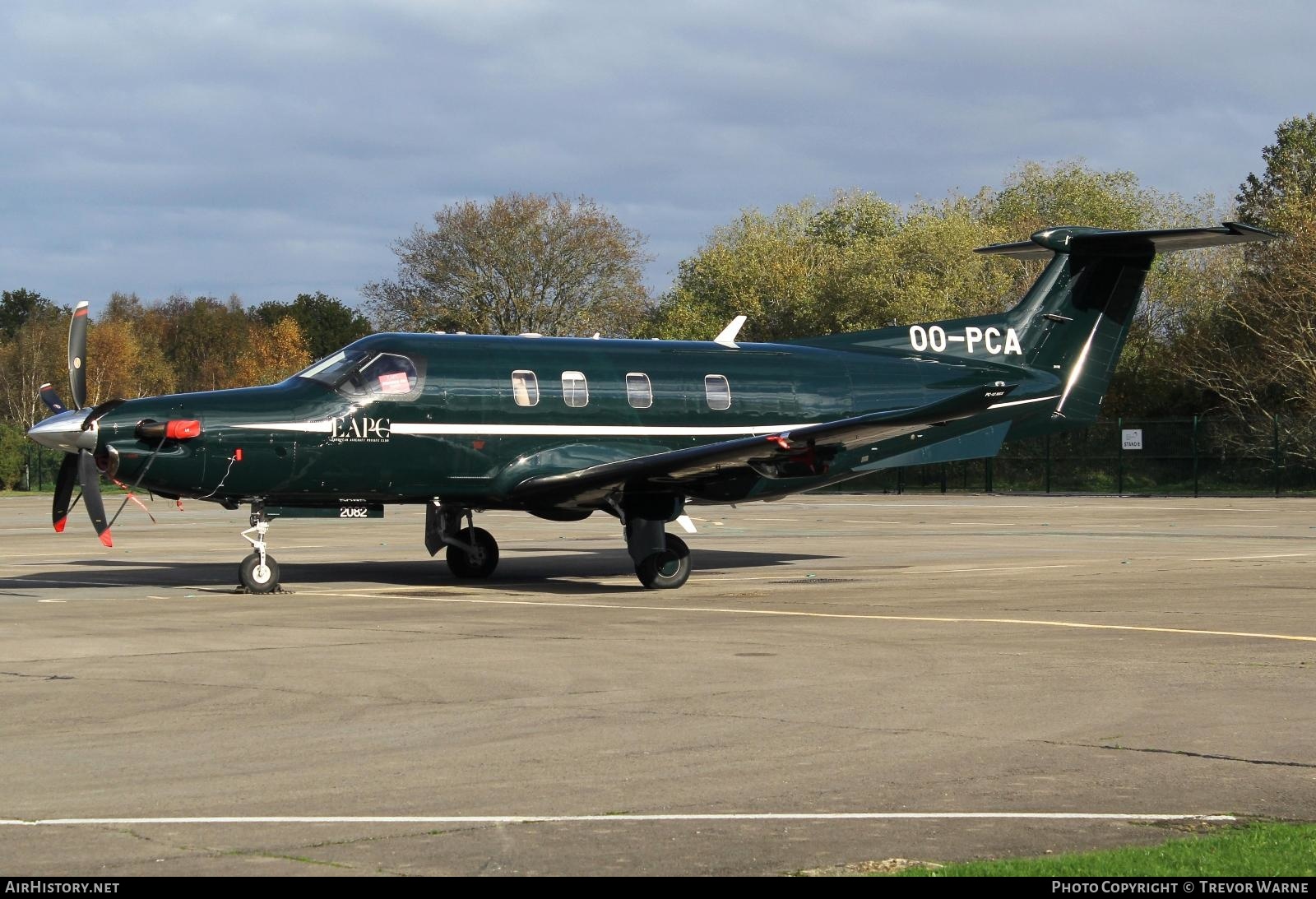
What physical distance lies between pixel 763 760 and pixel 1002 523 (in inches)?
1071

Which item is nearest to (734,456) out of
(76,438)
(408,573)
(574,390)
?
(574,390)

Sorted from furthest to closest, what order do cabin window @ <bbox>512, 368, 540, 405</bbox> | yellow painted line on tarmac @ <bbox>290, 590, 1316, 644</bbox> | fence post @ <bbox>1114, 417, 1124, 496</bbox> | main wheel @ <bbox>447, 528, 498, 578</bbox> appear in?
fence post @ <bbox>1114, 417, 1124, 496</bbox> < main wheel @ <bbox>447, 528, 498, 578</bbox> < cabin window @ <bbox>512, 368, 540, 405</bbox> < yellow painted line on tarmac @ <bbox>290, 590, 1316, 644</bbox>

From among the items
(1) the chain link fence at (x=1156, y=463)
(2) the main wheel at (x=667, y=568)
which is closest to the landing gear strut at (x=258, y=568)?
(2) the main wheel at (x=667, y=568)

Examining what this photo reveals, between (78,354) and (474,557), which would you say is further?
(474,557)

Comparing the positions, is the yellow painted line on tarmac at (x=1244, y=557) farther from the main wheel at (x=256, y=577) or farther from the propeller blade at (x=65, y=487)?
the propeller blade at (x=65, y=487)

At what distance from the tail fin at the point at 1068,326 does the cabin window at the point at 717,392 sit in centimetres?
245

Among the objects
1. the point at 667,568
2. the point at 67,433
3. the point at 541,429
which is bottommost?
the point at 667,568

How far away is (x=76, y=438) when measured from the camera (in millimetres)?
17531

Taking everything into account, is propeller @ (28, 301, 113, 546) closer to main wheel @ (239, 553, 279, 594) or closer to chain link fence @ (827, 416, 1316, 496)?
main wheel @ (239, 553, 279, 594)

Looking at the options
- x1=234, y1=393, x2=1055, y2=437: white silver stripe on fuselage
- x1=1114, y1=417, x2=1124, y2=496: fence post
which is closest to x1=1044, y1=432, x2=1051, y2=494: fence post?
x1=1114, y1=417, x2=1124, y2=496: fence post

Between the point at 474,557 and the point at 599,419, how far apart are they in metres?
2.91

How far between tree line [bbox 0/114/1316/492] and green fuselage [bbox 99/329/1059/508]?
115 ft

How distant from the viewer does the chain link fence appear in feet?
169

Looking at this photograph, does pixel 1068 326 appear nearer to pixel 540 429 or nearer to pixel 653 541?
pixel 653 541
